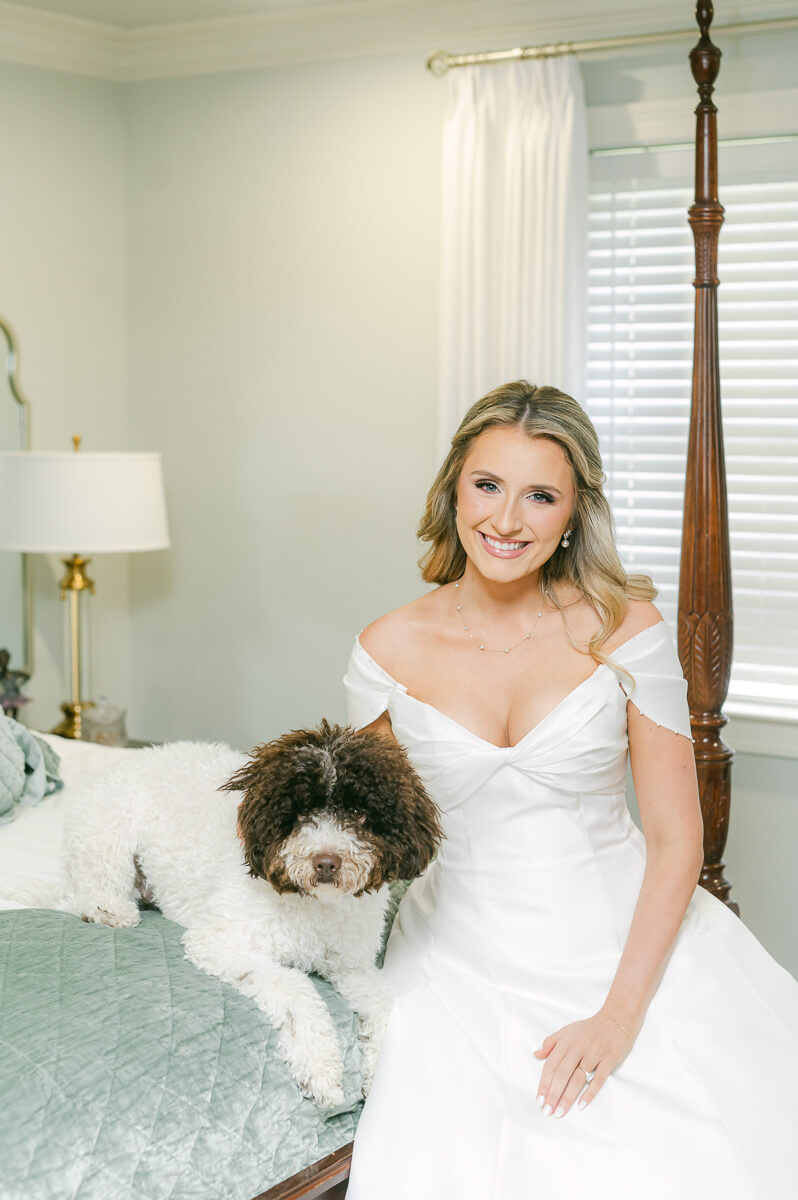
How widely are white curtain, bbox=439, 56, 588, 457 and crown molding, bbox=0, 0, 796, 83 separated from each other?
0.16 meters

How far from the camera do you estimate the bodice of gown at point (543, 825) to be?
1705 mm

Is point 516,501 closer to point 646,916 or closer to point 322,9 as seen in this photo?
point 646,916

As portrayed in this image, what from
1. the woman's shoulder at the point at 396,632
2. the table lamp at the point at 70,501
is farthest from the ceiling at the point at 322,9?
the woman's shoulder at the point at 396,632

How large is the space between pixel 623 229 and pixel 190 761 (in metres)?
2.38

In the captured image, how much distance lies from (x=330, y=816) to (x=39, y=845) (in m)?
1.06

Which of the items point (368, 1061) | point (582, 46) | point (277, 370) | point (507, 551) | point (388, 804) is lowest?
point (368, 1061)

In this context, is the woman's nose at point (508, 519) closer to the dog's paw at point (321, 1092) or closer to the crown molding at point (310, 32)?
the dog's paw at point (321, 1092)

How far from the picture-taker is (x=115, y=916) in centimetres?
176

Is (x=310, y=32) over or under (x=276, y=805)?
over

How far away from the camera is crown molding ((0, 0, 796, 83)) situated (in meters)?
3.38

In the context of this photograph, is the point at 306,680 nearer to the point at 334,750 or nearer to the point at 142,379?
the point at 142,379

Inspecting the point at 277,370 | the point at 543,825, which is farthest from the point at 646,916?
the point at 277,370

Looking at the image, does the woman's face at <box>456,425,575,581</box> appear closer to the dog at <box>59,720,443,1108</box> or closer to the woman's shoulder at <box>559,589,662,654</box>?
the woman's shoulder at <box>559,589,662,654</box>

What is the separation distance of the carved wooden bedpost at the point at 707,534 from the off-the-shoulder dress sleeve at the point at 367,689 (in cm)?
98
